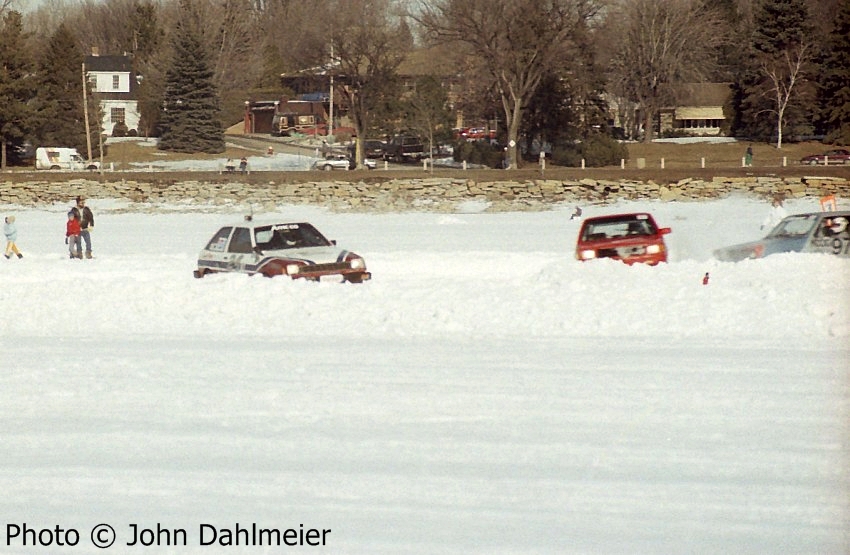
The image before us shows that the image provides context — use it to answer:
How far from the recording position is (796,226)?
20547mm

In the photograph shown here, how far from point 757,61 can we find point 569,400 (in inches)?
2610

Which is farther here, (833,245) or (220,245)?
(220,245)

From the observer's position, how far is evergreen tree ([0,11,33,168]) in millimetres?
64938

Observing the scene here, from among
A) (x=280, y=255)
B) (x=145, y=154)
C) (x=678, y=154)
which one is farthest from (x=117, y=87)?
(x=280, y=255)

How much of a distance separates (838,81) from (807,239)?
47588 mm

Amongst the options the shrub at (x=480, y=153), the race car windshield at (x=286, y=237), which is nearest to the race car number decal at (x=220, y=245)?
the race car windshield at (x=286, y=237)

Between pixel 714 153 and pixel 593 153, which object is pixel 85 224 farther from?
pixel 714 153

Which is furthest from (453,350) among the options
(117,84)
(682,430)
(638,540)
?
(117,84)

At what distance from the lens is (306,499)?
7.43 meters

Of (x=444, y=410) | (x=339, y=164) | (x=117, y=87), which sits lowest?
(x=444, y=410)

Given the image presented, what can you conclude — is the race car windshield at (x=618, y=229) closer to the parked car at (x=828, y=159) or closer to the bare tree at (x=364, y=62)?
the parked car at (x=828, y=159)

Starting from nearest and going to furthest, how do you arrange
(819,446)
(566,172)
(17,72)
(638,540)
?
(638,540) < (819,446) < (566,172) < (17,72)

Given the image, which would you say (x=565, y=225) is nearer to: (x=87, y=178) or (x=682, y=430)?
(x=87, y=178)

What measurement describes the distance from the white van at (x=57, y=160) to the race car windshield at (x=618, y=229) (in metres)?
48.2
